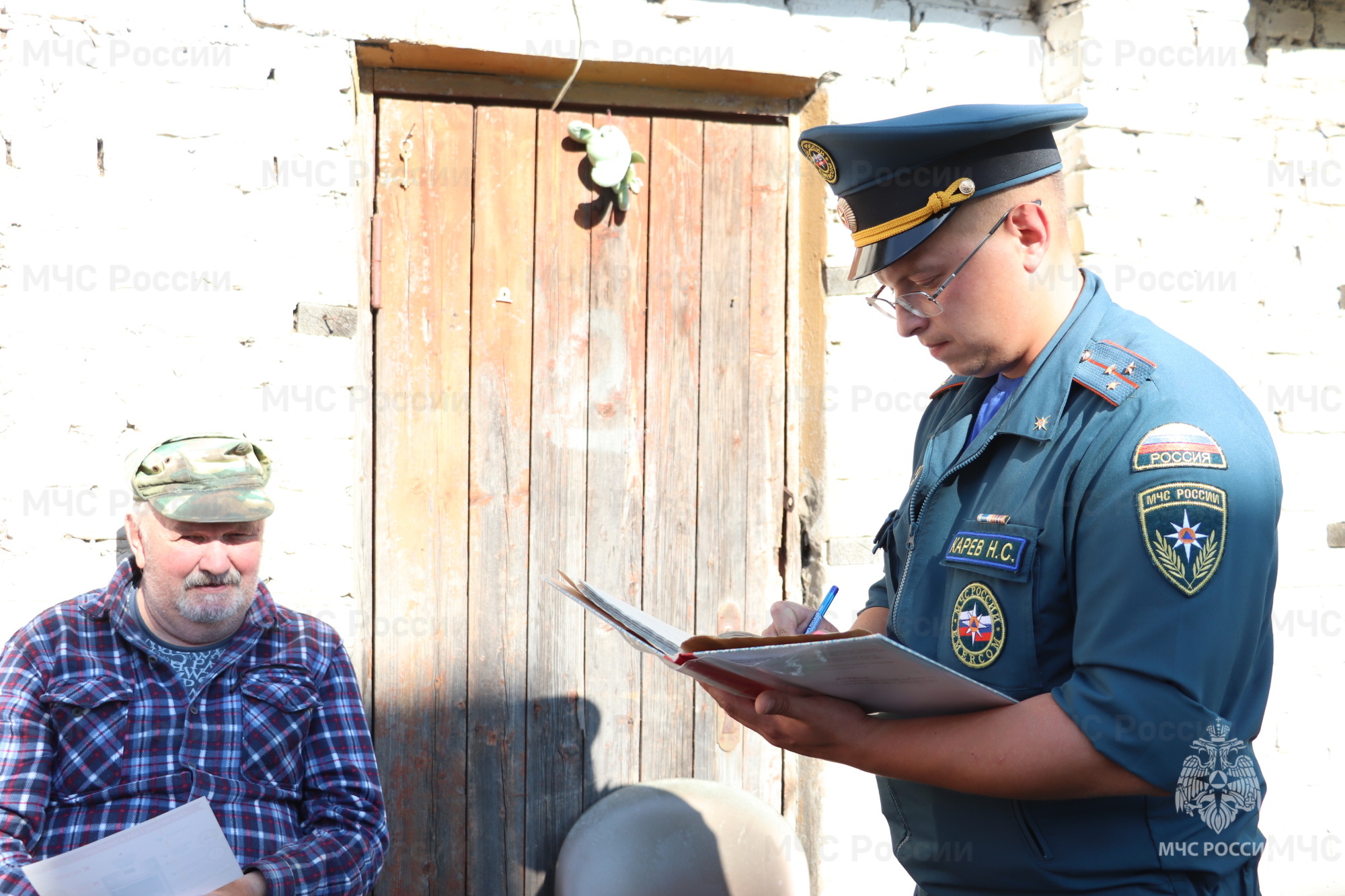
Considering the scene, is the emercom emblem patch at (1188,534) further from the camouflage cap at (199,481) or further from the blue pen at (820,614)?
the camouflage cap at (199,481)

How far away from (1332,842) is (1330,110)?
2.12 metres

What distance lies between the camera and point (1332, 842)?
3.01 m

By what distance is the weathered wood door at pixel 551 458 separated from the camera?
2.77 metres

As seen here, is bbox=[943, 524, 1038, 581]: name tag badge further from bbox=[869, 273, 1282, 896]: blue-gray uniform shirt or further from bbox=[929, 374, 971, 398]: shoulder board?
bbox=[929, 374, 971, 398]: shoulder board

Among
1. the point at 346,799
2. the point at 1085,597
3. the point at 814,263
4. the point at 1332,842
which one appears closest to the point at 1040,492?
the point at 1085,597

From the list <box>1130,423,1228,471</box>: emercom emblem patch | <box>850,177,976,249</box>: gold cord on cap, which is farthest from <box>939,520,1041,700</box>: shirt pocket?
<box>850,177,976,249</box>: gold cord on cap

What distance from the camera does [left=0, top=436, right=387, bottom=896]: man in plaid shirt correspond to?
6.63ft

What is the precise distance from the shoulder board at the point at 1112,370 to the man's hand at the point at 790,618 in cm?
63

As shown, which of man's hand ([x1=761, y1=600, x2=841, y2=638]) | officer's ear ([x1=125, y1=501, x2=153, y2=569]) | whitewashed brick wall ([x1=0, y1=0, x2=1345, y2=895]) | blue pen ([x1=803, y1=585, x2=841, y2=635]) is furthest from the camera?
whitewashed brick wall ([x1=0, y1=0, x2=1345, y2=895])

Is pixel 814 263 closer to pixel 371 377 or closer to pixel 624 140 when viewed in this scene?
pixel 624 140

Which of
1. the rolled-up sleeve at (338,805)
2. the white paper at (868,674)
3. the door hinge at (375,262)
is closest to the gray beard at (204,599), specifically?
the rolled-up sleeve at (338,805)

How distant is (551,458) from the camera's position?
2.87m

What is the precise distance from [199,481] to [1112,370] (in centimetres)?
181

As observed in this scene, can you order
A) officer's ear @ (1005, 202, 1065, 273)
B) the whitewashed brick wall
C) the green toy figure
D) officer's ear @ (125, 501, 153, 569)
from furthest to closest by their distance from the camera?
the green toy figure
the whitewashed brick wall
officer's ear @ (125, 501, 153, 569)
officer's ear @ (1005, 202, 1065, 273)
